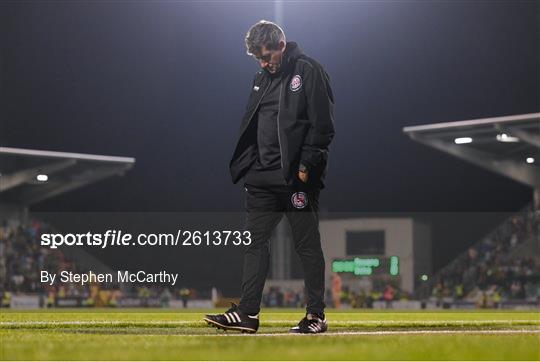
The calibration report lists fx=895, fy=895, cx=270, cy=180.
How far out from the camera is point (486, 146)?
99.8 ft

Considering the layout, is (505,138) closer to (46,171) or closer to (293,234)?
(46,171)

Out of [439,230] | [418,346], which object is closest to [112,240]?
[439,230]

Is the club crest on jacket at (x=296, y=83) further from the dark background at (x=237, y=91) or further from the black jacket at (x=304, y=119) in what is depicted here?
the dark background at (x=237, y=91)

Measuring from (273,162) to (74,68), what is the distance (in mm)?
31190

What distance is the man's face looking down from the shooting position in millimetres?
5055

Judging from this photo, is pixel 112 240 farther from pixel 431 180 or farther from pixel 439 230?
pixel 431 180

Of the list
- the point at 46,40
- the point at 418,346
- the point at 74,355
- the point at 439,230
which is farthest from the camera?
the point at 46,40

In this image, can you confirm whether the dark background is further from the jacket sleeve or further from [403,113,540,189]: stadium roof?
the jacket sleeve

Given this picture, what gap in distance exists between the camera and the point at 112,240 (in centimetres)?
2116

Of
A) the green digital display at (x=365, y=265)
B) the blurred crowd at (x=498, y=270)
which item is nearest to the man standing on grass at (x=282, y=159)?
the blurred crowd at (x=498, y=270)

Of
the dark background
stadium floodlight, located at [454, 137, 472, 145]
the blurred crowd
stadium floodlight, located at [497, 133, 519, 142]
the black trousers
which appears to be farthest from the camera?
the dark background
